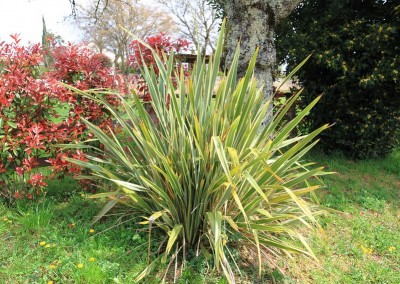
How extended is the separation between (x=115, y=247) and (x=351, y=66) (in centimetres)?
418

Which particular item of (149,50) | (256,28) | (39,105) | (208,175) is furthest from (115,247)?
(256,28)

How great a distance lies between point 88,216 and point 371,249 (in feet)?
8.59

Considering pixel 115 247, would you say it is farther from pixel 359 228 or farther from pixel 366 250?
pixel 359 228

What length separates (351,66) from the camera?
212 inches

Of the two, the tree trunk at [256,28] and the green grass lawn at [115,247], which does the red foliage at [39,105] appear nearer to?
the green grass lawn at [115,247]

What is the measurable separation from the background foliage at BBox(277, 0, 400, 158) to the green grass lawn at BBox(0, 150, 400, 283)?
1.72 m

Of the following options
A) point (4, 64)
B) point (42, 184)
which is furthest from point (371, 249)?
point (4, 64)

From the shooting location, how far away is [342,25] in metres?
5.52

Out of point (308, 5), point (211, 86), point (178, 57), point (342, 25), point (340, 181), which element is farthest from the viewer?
point (308, 5)

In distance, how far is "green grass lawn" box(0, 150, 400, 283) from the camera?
2705 mm

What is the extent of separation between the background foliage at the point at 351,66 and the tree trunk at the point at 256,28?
1.24 m

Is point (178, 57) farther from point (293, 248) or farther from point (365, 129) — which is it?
point (365, 129)

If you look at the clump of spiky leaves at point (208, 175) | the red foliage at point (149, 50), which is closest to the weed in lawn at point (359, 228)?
the clump of spiky leaves at point (208, 175)

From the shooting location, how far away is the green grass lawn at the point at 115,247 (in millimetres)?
2705
